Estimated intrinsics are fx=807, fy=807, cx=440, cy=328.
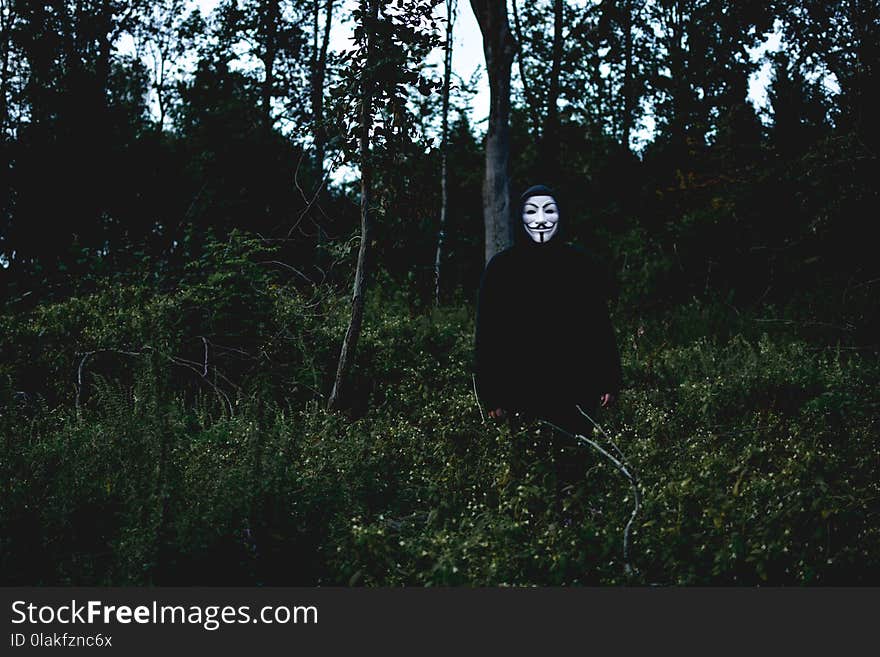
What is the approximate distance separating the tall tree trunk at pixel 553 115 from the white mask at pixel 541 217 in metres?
14.0

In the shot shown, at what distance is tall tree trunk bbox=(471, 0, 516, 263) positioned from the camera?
438 inches

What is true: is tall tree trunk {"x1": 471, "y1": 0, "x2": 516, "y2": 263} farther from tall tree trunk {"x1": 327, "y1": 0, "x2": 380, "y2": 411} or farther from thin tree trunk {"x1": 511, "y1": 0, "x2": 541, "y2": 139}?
thin tree trunk {"x1": 511, "y1": 0, "x2": 541, "y2": 139}

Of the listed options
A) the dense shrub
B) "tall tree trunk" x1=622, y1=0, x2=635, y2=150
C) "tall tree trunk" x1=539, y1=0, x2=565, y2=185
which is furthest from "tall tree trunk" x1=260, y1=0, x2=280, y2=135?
the dense shrub

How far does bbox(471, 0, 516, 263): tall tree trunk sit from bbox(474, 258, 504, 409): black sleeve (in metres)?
5.57

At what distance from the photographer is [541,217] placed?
18.0ft

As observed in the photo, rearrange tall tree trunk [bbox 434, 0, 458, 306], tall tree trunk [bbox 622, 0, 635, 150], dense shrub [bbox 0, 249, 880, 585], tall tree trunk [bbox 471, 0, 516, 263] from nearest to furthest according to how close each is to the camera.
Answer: dense shrub [bbox 0, 249, 880, 585] < tall tree trunk [bbox 471, 0, 516, 263] < tall tree trunk [bbox 434, 0, 458, 306] < tall tree trunk [bbox 622, 0, 635, 150]

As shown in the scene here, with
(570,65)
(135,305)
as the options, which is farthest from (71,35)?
(135,305)

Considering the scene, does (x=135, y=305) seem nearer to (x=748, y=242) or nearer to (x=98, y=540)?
(x=98, y=540)

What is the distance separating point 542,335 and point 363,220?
320 cm

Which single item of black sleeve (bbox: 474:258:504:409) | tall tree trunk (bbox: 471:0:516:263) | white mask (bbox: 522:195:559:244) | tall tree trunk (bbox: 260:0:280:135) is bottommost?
black sleeve (bbox: 474:258:504:409)

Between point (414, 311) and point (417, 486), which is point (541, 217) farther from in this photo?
point (414, 311)

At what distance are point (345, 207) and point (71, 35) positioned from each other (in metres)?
17.7

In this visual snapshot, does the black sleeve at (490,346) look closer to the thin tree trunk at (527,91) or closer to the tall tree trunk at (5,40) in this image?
the thin tree trunk at (527,91)

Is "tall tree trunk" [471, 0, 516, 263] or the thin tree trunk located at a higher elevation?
the thin tree trunk
